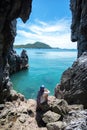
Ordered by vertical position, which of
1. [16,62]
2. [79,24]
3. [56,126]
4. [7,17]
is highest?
[7,17]

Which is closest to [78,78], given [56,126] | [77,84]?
[77,84]

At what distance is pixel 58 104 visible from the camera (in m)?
18.8

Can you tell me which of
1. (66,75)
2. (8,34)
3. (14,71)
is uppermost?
(8,34)

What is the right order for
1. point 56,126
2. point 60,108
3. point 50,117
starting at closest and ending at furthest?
point 56,126, point 50,117, point 60,108

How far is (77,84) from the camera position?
2236 centimetres

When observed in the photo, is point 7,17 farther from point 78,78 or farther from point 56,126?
point 56,126

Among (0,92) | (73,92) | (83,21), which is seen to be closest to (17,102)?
(0,92)

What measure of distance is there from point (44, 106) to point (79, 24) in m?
18.6

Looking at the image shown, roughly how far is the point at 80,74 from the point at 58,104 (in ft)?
16.9

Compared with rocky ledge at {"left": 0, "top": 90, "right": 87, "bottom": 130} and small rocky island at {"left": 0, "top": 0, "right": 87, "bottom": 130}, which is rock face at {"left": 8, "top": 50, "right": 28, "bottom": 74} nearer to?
small rocky island at {"left": 0, "top": 0, "right": 87, "bottom": 130}

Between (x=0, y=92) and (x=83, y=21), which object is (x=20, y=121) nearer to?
(x=0, y=92)

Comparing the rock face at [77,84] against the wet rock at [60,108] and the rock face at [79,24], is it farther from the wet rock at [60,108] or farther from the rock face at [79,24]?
the rock face at [79,24]

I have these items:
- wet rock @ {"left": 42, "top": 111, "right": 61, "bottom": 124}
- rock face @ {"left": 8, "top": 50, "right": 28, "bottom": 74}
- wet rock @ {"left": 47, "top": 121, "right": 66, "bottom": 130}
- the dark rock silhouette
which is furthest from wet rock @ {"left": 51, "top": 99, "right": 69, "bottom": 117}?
rock face @ {"left": 8, "top": 50, "right": 28, "bottom": 74}

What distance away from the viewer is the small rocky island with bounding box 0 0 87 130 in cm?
1572
